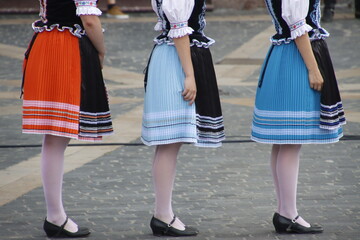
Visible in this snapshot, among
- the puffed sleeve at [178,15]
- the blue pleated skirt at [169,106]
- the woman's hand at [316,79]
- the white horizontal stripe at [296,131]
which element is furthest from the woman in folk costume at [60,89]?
the woman's hand at [316,79]

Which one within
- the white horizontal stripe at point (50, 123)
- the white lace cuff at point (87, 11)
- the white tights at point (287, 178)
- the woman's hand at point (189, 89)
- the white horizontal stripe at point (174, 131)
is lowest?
the white tights at point (287, 178)

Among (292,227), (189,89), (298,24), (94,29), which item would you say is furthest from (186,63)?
(292,227)

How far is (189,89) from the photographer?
5027 mm

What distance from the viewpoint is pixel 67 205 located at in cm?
606

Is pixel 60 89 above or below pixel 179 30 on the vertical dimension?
below

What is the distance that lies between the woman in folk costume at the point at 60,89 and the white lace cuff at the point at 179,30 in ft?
1.36

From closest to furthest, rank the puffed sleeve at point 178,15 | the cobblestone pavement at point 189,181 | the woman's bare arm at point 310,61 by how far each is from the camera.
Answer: the puffed sleeve at point 178,15 < the woman's bare arm at point 310,61 < the cobblestone pavement at point 189,181

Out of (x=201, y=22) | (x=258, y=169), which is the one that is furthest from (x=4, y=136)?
(x=201, y=22)

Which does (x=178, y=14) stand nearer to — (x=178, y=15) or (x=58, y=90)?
(x=178, y=15)

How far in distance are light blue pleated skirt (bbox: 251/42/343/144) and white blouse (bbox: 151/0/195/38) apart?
0.60 meters

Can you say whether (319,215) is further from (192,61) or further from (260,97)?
(192,61)

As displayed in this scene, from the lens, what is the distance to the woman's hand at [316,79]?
5125 millimetres

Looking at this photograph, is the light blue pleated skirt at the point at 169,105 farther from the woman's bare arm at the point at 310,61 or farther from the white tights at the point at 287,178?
the woman's bare arm at the point at 310,61

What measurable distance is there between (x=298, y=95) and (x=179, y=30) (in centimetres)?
79
